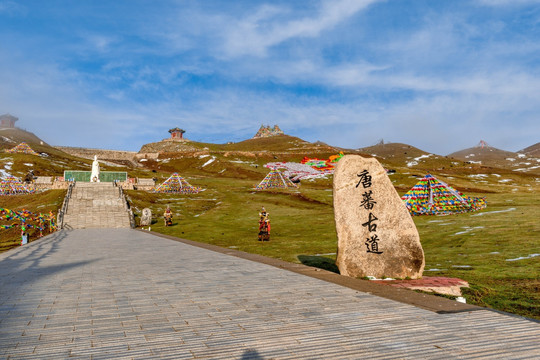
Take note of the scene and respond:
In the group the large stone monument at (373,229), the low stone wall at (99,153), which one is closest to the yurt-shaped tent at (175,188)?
the large stone monument at (373,229)

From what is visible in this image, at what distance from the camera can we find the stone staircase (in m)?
39.0

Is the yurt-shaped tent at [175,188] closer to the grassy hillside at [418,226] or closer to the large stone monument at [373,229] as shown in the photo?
the grassy hillside at [418,226]

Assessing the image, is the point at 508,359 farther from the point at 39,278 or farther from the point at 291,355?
the point at 39,278

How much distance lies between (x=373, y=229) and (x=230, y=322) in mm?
7031

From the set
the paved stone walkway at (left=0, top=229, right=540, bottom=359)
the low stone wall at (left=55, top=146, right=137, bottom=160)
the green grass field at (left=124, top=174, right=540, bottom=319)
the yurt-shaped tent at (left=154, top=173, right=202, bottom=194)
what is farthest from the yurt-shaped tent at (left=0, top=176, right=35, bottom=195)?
the low stone wall at (left=55, top=146, right=137, bottom=160)

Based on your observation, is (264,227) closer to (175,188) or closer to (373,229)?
(373,229)

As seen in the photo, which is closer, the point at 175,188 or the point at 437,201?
the point at 437,201

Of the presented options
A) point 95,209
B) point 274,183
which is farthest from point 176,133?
point 95,209

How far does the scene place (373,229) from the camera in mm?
12781

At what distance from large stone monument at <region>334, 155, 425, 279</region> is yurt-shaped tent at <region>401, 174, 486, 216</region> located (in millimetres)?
29452

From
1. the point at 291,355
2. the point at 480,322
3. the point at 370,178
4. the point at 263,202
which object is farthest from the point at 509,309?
the point at 263,202

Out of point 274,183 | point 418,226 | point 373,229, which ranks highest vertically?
point 274,183

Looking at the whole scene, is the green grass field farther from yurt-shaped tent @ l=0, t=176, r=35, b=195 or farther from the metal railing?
yurt-shaped tent @ l=0, t=176, r=35, b=195

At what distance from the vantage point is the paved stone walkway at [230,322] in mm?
5941
